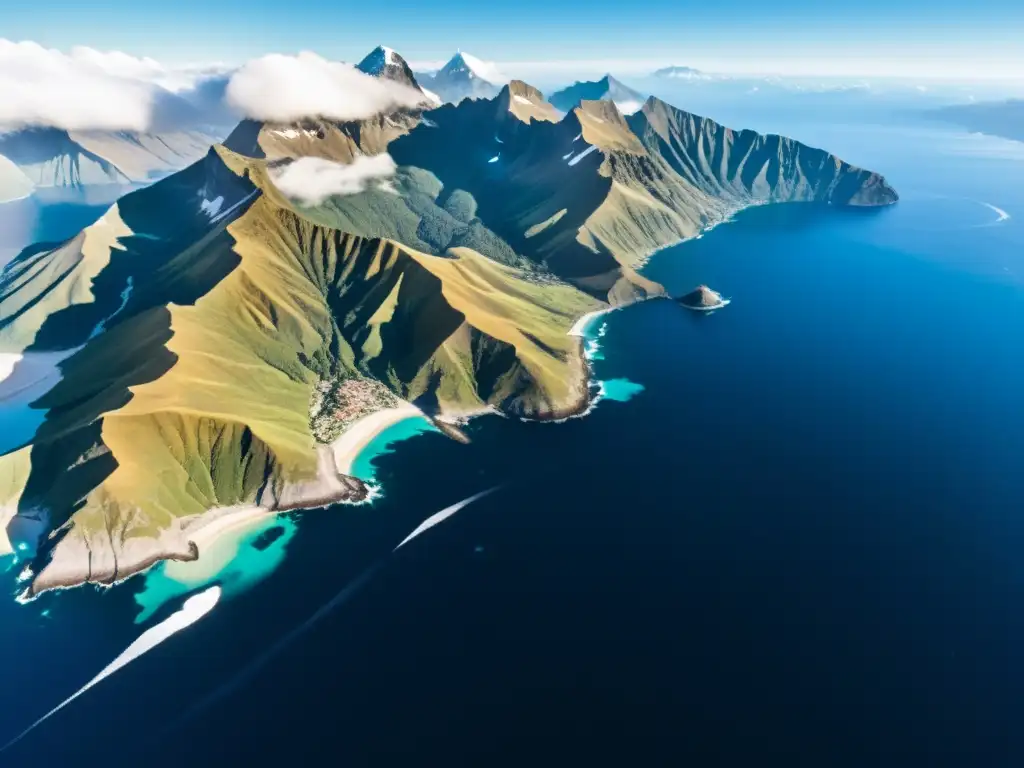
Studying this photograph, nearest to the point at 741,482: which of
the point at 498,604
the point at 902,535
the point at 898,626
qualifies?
the point at 902,535

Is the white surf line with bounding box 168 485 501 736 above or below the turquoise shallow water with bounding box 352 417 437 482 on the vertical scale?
below

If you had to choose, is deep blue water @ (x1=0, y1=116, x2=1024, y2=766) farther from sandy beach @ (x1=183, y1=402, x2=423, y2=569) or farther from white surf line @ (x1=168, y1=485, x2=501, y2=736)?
sandy beach @ (x1=183, y1=402, x2=423, y2=569)

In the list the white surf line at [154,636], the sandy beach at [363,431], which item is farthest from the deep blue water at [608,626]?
the sandy beach at [363,431]

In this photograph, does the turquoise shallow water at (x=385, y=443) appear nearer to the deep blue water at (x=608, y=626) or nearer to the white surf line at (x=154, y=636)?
the deep blue water at (x=608, y=626)

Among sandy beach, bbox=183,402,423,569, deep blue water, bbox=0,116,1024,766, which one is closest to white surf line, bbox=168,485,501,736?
deep blue water, bbox=0,116,1024,766

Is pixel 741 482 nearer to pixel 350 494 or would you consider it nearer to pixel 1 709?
pixel 350 494

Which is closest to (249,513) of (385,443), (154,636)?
Result: (154,636)
